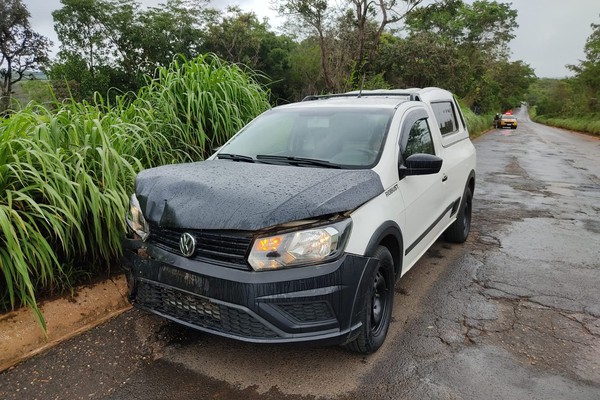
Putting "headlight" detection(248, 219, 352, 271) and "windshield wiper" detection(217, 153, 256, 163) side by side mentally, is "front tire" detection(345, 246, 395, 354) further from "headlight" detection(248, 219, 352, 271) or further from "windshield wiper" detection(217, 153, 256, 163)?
"windshield wiper" detection(217, 153, 256, 163)

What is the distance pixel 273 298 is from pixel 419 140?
6.96 ft

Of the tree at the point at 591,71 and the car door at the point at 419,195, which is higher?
the tree at the point at 591,71

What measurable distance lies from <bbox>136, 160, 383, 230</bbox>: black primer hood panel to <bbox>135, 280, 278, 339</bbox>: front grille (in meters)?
0.43

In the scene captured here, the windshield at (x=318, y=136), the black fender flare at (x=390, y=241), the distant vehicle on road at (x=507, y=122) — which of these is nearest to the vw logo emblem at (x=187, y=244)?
the black fender flare at (x=390, y=241)

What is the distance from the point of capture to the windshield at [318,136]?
3.19 metres

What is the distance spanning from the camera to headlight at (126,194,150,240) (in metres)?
2.71

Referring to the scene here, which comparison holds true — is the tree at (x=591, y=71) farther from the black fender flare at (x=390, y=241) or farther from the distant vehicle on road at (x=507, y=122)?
the black fender flare at (x=390, y=241)

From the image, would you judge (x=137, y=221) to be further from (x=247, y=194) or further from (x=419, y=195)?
(x=419, y=195)

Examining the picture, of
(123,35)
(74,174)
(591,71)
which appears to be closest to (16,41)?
(123,35)

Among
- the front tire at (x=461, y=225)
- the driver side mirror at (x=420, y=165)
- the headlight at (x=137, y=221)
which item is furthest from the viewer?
the front tire at (x=461, y=225)

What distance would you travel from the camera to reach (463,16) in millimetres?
34844

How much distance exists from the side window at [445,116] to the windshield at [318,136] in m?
1.17

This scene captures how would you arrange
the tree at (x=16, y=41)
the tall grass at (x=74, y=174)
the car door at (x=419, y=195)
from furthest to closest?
the tree at (x=16, y=41) → the car door at (x=419, y=195) → the tall grass at (x=74, y=174)

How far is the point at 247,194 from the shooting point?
241cm
